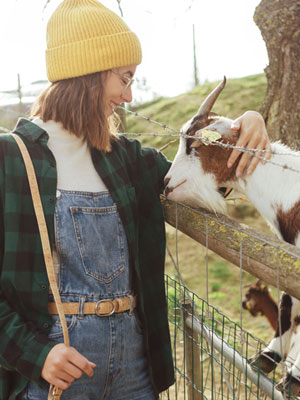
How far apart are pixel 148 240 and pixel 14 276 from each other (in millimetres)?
626

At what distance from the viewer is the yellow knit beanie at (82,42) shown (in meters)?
1.71

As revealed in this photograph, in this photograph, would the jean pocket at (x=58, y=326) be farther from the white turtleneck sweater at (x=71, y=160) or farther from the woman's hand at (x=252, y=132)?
the woman's hand at (x=252, y=132)

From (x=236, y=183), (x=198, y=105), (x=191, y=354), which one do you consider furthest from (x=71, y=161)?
(x=198, y=105)

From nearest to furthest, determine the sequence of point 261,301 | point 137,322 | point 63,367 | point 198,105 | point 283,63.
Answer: point 63,367 → point 137,322 → point 283,63 → point 261,301 → point 198,105

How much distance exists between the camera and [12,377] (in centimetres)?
157

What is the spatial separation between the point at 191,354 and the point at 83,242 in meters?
1.04

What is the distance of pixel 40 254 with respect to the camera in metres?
1.53

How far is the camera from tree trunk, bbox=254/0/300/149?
3.28 m

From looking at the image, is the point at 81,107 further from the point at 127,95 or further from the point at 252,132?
the point at 252,132

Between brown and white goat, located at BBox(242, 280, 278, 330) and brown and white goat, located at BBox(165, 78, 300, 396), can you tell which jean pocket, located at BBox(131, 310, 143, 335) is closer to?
brown and white goat, located at BBox(165, 78, 300, 396)

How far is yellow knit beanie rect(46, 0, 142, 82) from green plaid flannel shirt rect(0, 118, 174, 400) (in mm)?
274

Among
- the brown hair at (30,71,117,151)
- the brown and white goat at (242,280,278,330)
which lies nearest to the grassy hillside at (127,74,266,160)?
the brown and white goat at (242,280,278,330)

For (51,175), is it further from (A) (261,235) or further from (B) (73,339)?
(A) (261,235)

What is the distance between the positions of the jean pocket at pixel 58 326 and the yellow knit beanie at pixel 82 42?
2.93 ft
